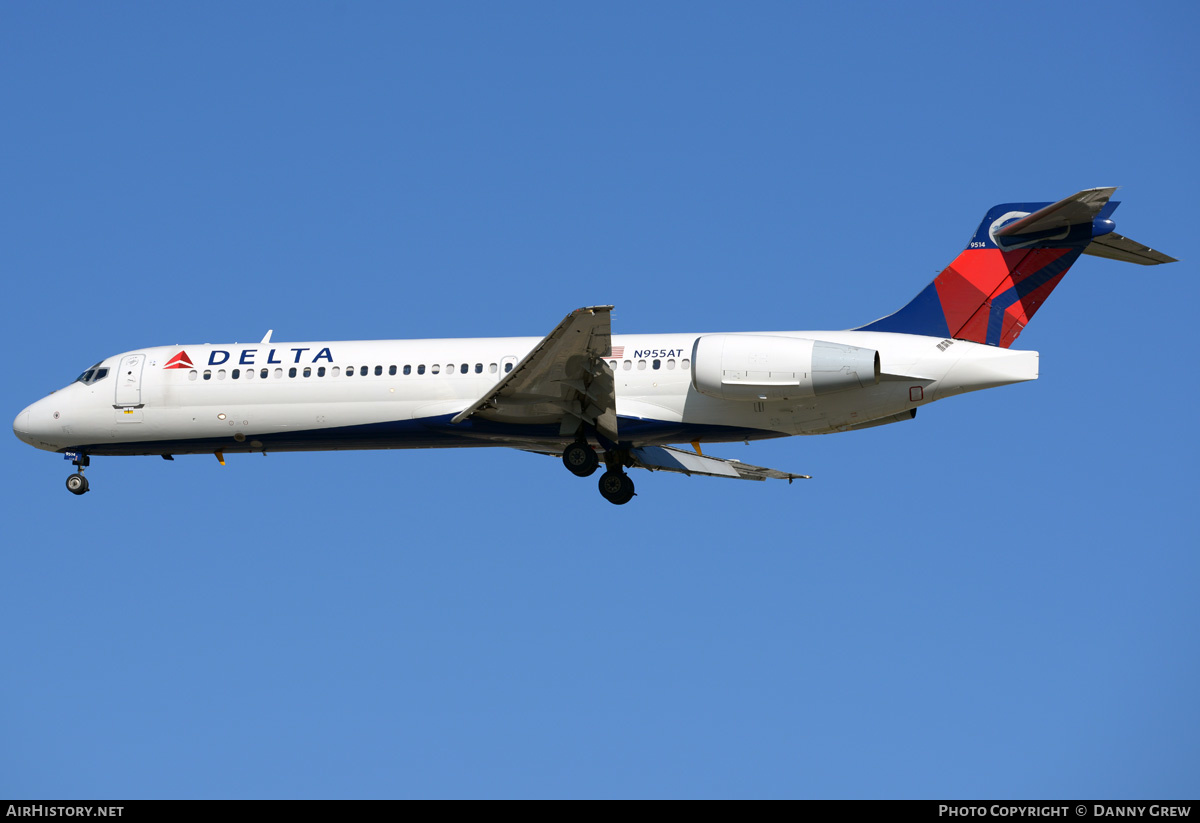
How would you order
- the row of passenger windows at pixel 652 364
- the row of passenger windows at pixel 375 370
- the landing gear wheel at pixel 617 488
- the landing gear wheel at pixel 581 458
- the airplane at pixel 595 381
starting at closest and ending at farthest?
the airplane at pixel 595 381 < the row of passenger windows at pixel 652 364 < the row of passenger windows at pixel 375 370 < the landing gear wheel at pixel 581 458 < the landing gear wheel at pixel 617 488

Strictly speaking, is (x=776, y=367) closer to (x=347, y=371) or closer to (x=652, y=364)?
(x=652, y=364)

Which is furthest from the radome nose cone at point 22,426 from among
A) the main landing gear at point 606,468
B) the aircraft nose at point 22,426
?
the main landing gear at point 606,468

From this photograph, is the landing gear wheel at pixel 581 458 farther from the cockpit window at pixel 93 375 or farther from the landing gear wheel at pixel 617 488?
the cockpit window at pixel 93 375

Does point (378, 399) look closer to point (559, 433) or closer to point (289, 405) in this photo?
point (289, 405)

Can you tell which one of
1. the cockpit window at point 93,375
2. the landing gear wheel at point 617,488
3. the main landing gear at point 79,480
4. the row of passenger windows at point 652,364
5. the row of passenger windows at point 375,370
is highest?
the cockpit window at point 93,375

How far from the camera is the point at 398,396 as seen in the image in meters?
25.4

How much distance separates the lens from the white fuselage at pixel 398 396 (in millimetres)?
23828

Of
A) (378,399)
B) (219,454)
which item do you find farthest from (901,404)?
(219,454)

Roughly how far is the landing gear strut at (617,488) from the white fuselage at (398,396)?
112 centimetres

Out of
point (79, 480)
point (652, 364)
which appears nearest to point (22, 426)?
point (79, 480)

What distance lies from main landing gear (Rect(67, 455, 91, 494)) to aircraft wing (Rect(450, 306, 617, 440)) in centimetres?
820

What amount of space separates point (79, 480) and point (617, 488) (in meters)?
10.8
